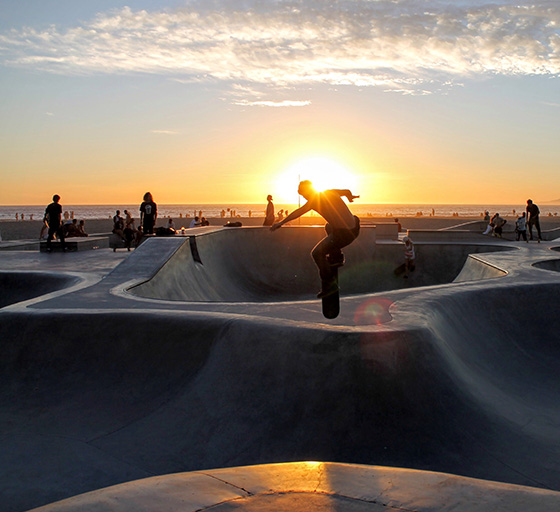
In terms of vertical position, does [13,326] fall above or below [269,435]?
above

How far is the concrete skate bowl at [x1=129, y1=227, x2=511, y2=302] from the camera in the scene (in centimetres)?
1318

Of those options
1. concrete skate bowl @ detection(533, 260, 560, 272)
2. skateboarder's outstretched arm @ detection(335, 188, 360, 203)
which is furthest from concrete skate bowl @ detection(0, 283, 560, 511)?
concrete skate bowl @ detection(533, 260, 560, 272)

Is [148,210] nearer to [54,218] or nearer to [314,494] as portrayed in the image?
[54,218]

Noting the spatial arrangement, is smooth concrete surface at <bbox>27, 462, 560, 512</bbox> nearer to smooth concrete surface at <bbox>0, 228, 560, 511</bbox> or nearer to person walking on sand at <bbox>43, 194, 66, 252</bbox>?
smooth concrete surface at <bbox>0, 228, 560, 511</bbox>

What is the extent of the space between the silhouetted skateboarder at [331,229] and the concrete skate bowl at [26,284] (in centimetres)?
646

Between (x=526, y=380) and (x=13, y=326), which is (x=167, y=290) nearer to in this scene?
(x=13, y=326)

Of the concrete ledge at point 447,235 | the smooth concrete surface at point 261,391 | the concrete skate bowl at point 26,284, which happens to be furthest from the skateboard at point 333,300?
the concrete ledge at point 447,235

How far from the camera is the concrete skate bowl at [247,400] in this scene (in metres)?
4.19

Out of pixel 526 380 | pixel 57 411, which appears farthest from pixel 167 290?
pixel 526 380

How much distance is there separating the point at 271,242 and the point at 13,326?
11.6 metres

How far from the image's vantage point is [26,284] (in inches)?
409

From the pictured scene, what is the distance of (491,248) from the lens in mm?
17781

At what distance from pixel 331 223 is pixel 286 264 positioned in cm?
1168

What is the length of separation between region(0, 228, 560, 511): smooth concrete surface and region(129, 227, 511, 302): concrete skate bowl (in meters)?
5.67
